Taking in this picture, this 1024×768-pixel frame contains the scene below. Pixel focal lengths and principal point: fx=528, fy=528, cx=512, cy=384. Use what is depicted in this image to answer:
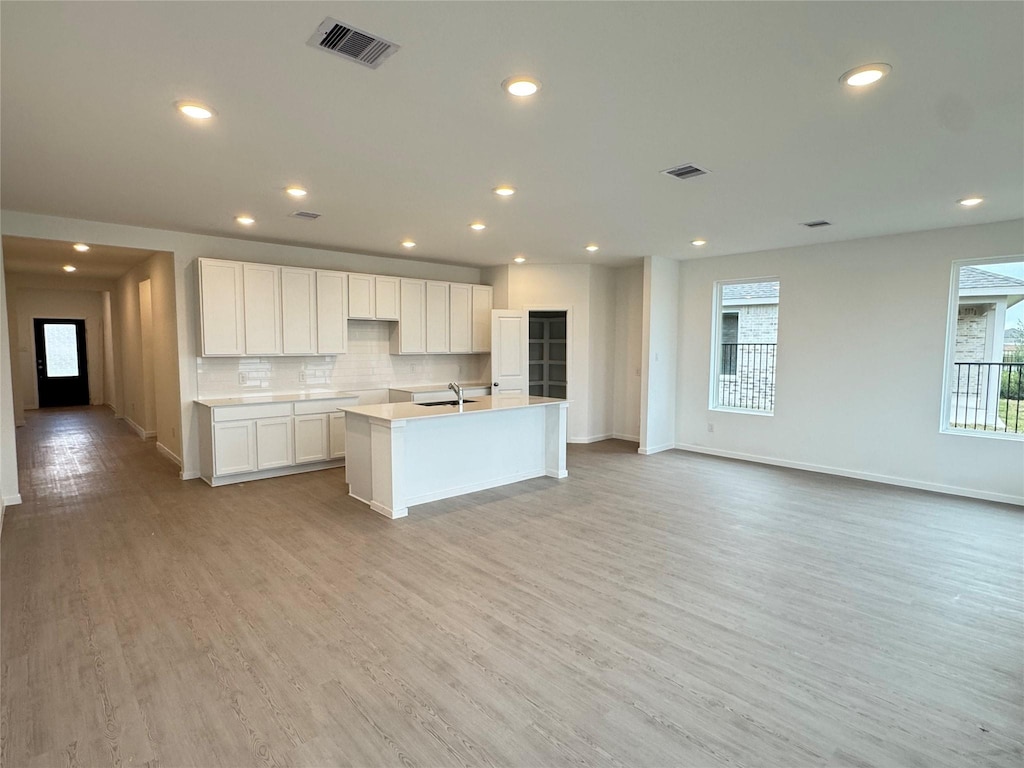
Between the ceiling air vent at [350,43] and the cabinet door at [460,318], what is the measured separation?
5267mm

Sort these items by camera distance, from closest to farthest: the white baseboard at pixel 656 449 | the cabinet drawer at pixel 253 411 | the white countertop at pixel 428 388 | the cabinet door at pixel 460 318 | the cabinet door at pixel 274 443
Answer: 1. the cabinet drawer at pixel 253 411
2. the cabinet door at pixel 274 443
3. the white countertop at pixel 428 388
4. the white baseboard at pixel 656 449
5. the cabinet door at pixel 460 318

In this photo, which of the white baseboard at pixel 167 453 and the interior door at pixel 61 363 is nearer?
Result: the white baseboard at pixel 167 453

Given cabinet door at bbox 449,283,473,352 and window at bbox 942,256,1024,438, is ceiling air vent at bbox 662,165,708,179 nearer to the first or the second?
window at bbox 942,256,1024,438

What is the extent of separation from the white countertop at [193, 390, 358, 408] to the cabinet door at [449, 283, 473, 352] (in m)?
1.71

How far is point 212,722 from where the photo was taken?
2053mm

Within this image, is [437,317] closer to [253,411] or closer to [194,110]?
[253,411]

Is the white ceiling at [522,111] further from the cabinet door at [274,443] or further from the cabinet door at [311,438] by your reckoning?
the cabinet door at [311,438]

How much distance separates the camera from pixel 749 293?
6.79 m

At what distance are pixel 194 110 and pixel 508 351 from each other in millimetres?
5255

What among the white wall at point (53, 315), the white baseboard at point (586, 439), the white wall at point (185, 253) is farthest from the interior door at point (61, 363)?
the white baseboard at point (586, 439)

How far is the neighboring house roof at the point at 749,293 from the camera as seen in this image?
6.54m

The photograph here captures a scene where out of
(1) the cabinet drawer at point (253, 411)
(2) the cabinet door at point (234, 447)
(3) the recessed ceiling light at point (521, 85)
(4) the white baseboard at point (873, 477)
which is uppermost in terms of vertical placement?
(3) the recessed ceiling light at point (521, 85)

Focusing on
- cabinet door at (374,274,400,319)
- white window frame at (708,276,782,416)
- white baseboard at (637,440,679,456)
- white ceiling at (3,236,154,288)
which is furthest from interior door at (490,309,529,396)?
white ceiling at (3,236,154,288)

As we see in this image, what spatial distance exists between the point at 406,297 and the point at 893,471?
5.95m
